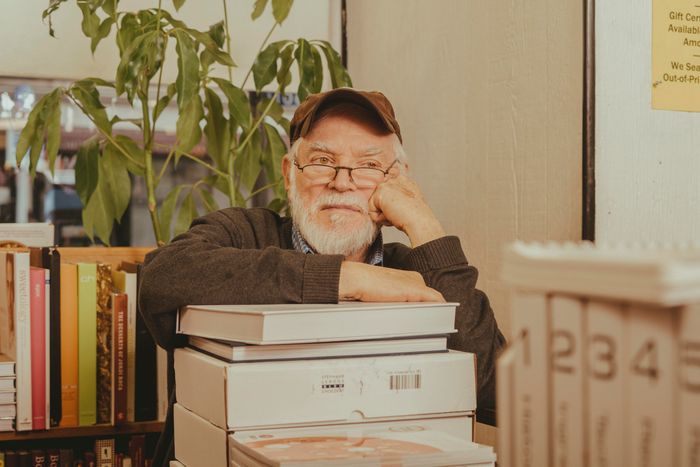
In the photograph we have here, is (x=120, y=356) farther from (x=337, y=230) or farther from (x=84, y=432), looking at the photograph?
(x=337, y=230)

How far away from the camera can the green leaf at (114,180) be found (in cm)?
201

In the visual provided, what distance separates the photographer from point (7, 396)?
177cm

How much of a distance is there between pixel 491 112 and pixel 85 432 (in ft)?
3.73

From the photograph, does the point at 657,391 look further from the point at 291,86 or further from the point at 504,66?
the point at 291,86

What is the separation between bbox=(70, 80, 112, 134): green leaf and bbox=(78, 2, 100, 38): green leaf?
0.12 meters

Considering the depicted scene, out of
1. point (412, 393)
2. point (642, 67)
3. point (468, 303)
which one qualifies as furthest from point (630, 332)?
point (642, 67)

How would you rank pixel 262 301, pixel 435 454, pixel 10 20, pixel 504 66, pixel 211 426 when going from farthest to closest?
pixel 10 20
pixel 504 66
pixel 262 301
pixel 211 426
pixel 435 454

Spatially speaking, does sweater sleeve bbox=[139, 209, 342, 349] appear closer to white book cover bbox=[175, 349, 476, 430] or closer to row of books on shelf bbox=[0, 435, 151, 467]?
white book cover bbox=[175, 349, 476, 430]

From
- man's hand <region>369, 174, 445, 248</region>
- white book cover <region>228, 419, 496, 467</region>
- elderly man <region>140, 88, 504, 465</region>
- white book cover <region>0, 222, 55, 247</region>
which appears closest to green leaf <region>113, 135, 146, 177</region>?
white book cover <region>0, 222, 55, 247</region>

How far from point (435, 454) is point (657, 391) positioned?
1.13 feet

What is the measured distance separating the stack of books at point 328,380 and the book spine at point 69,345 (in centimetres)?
95

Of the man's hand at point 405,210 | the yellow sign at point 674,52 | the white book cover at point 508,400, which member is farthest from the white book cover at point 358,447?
the yellow sign at point 674,52

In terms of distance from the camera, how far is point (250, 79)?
251 cm

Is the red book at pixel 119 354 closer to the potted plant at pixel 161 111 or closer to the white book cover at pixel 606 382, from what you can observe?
the potted plant at pixel 161 111
